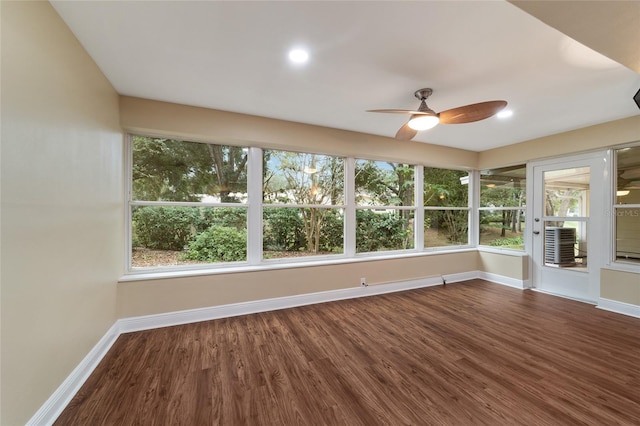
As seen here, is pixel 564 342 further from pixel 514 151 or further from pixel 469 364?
pixel 514 151

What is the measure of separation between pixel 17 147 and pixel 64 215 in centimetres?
57

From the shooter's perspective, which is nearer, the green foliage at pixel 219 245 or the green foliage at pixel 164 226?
the green foliage at pixel 164 226

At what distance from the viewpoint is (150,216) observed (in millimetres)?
3014

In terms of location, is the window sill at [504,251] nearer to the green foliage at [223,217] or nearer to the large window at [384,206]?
the large window at [384,206]

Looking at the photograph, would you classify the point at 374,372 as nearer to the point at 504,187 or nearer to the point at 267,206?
the point at 267,206

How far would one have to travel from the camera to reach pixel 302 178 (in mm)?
3805

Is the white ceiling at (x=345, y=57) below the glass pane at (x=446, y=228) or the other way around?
the other way around

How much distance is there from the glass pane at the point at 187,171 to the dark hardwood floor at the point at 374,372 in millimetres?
1568

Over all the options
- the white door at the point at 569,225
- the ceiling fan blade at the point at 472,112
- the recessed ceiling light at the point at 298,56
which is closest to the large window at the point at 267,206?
the white door at the point at 569,225

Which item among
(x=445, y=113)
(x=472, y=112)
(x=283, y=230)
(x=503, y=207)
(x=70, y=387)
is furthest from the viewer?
(x=503, y=207)

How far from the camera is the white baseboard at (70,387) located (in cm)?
149

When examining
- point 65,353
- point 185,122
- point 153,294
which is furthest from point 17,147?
point 153,294

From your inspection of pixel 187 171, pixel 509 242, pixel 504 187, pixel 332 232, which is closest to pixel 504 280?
pixel 509 242

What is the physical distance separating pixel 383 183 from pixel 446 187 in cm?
152
